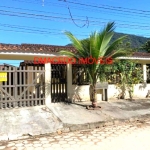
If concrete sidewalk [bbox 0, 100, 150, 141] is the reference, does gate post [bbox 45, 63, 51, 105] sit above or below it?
above

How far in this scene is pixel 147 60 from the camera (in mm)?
12539

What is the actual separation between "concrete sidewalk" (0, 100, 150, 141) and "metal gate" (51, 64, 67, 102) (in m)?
0.58

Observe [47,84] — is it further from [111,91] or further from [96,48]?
[111,91]

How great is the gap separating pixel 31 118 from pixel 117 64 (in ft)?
20.5

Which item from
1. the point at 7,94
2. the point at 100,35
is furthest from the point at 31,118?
the point at 100,35

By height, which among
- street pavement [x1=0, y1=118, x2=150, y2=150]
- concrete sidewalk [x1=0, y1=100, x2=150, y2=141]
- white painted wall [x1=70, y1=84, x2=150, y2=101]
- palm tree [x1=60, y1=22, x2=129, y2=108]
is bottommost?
street pavement [x1=0, y1=118, x2=150, y2=150]

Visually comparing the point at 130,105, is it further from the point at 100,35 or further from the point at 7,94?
the point at 7,94

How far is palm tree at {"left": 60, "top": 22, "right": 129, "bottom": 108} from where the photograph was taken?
8.54m

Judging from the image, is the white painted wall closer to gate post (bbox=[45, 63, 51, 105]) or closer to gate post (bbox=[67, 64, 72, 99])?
gate post (bbox=[67, 64, 72, 99])

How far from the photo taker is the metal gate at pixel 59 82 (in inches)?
393

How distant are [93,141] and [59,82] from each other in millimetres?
5233

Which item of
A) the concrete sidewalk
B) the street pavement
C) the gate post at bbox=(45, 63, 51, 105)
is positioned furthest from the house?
the street pavement

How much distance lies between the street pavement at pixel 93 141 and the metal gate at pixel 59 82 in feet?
12.9

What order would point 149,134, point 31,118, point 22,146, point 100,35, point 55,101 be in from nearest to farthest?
1. point 22,146
2. point 149,134
3. point 31,118
4. point 100,35
5. point 55,101
